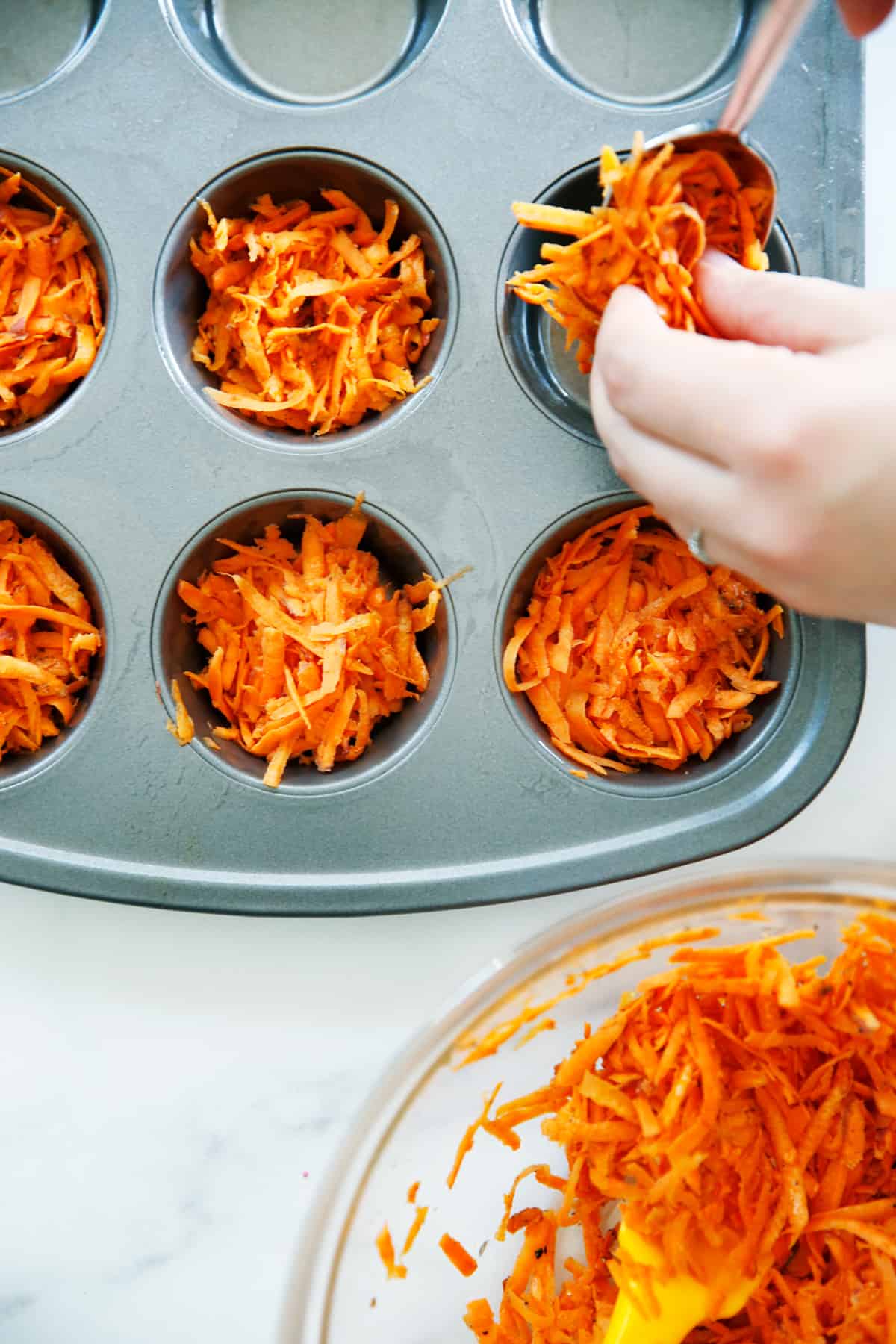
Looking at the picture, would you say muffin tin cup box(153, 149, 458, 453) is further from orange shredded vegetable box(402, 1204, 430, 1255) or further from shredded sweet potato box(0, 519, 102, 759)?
orange shredded vegetable box(402, 1204, 430, 1255)

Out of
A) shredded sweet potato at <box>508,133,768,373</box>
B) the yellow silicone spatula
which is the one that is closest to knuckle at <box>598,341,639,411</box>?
shredded sweet potato at <box>508,133,768,373</box>

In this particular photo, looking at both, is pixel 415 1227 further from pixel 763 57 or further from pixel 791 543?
pixel 763 57

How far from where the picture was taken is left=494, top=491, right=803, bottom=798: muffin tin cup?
1.43 m

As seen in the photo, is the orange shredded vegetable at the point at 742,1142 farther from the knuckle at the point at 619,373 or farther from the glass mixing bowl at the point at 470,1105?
the knuckle at the point at 619,373

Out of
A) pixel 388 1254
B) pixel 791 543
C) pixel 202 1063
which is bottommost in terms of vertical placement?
pixel 388 1254

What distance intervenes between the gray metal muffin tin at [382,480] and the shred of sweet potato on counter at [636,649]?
0.04 meters

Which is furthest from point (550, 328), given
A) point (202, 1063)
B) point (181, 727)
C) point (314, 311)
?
point (202, 1063)

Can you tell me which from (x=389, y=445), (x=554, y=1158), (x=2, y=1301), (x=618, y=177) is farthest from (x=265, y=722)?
(x=2, y=1301)

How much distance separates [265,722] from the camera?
58.2 inches

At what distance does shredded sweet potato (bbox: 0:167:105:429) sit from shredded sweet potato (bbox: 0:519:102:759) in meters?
0.20

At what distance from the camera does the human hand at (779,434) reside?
29.7 inches

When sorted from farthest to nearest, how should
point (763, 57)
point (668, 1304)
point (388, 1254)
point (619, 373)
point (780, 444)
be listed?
point (388, 1254) → point (668, 1304) → point (763, 57) → point (619, 373) → point (780, 444)

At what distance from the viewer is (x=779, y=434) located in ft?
2.58

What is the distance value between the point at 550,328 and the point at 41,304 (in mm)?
712
